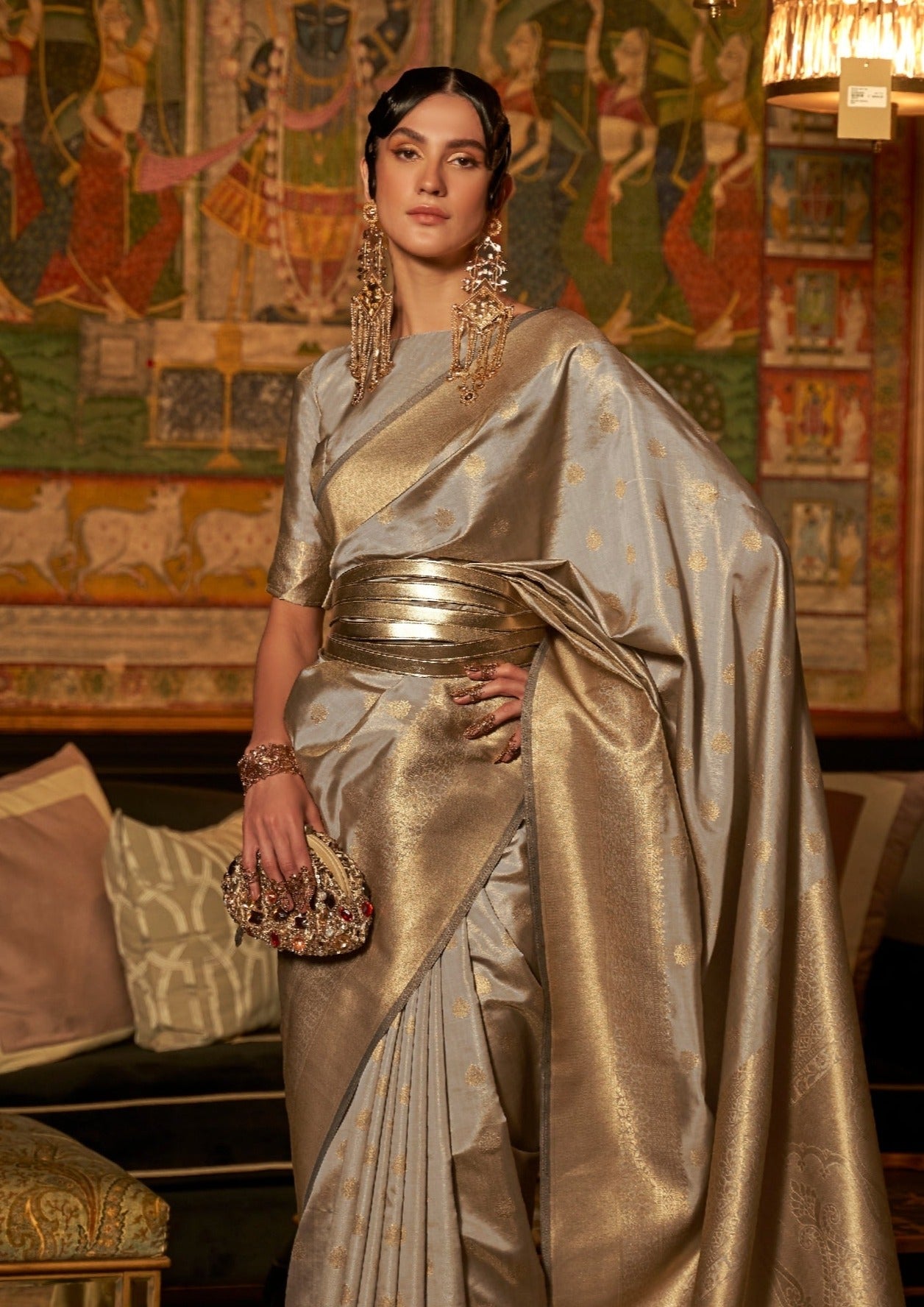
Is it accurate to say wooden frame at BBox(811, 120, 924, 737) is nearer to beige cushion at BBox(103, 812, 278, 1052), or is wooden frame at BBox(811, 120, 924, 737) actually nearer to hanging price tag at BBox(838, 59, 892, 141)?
beige cushion at BBox(103, 812, 278, 1052)

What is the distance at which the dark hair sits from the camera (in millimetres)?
2002

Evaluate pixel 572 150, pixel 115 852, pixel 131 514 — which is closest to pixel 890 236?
pixel 572 150

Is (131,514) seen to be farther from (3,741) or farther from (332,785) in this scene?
(332,785)

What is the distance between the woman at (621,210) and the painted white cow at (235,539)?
2.82 feet

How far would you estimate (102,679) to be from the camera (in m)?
3.79

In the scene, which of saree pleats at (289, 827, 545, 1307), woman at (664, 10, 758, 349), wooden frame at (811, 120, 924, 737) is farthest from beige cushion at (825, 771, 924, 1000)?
saree pleats at (289, 827, 545, 1307)

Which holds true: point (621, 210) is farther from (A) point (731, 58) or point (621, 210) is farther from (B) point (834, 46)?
(B) point (834, 46)

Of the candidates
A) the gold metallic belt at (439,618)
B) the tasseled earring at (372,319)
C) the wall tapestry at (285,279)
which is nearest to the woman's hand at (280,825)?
the gold metallic belt at (439,618)

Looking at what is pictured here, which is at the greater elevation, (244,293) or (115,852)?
(244,293)

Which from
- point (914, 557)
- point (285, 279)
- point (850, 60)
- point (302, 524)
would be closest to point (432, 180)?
point (302, 524)

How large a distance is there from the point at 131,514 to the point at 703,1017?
2225 millimetres

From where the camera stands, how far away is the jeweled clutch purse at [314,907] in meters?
1.92

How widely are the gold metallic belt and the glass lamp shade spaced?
107cm

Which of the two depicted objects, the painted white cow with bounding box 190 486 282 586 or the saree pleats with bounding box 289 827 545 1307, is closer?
the saree pleats with bounding box 289 827 545 1307
